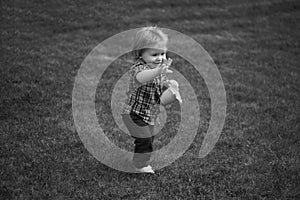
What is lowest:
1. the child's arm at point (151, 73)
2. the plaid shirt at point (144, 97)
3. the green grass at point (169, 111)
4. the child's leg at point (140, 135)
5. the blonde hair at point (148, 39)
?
the green grass at point (169, 111)

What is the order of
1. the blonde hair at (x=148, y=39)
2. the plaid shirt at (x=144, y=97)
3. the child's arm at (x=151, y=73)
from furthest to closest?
the plaid shirt at (x=144, y=97)
the blonde hair at (x=148, y=39)
the child's arm at (x=151, y=73)

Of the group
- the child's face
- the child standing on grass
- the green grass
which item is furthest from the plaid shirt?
A: the green grass

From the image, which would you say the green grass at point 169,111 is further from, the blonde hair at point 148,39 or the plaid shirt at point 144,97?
the blonde hair at point 148,39

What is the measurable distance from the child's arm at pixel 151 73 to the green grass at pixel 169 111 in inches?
44.5

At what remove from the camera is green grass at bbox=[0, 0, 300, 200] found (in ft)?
12.5

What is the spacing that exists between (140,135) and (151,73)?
773mm

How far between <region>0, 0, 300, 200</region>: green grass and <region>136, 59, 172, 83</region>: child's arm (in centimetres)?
113

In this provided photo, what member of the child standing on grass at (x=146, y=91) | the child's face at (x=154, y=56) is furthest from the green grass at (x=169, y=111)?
the child's face at (x=154, y=56)

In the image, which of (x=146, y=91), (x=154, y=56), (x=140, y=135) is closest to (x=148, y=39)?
(x=154, y=56)

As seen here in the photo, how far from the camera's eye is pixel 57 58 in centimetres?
688

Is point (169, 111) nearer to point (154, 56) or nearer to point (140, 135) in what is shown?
point (140, 135)

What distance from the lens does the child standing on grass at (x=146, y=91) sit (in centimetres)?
350

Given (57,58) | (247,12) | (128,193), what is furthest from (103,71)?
(247,12)

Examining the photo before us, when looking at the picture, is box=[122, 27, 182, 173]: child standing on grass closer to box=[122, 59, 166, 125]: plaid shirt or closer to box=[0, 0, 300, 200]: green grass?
box=[122, 59, 166, 125]: plaid shirt
